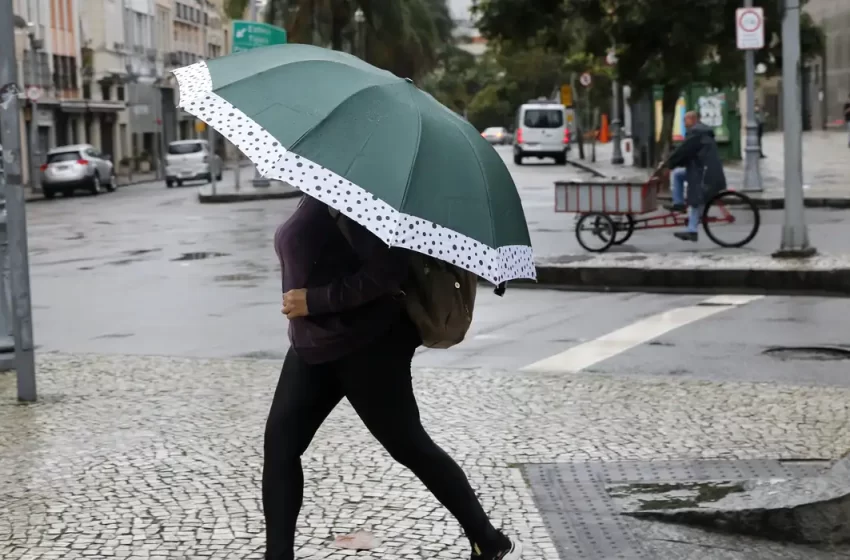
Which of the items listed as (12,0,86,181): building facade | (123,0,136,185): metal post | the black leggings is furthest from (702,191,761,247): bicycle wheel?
(123,0,136,185): metal post

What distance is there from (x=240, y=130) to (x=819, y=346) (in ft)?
22.7

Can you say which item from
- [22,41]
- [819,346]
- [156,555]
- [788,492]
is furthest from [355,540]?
[22,41]

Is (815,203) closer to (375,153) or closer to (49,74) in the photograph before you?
(375,153)

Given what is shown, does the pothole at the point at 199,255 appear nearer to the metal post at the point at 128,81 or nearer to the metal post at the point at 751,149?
the metal post at the point at 751,149

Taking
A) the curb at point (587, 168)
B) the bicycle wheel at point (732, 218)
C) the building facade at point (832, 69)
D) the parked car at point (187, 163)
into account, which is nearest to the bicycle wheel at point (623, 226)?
the bicycle wheel at point (732, 218)

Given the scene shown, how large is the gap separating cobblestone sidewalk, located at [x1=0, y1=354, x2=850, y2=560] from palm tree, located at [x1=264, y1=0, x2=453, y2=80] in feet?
113

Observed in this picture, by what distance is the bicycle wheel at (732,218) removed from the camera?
16.8 meters

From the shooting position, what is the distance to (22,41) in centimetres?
5653

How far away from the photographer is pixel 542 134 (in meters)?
53.2

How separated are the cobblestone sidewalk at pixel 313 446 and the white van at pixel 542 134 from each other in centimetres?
4442

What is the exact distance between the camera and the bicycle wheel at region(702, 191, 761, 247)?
55.3 feet

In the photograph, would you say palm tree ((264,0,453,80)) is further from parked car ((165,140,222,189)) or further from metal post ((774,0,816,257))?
metal post ((774,0,816,257))

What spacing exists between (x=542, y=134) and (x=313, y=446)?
47.1 m

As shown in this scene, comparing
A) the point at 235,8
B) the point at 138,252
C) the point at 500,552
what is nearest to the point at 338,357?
the point at 500,552
